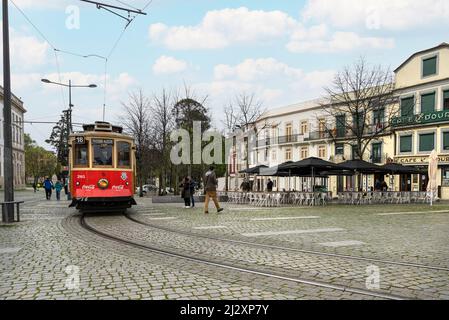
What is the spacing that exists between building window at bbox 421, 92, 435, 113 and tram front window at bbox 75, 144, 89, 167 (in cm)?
3175

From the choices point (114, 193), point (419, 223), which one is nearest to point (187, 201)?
point (114, 193)

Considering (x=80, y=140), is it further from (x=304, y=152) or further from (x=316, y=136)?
(x=304, y=152)

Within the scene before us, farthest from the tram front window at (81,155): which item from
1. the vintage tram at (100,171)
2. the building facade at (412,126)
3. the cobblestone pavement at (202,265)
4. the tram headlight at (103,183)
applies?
the building facade at (412,126)

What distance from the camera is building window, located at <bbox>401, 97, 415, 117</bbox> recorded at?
3547 centimetres

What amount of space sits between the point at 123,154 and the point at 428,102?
3062cm

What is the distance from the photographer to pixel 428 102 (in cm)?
3478

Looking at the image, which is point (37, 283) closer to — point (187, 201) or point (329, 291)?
point (329, 291)

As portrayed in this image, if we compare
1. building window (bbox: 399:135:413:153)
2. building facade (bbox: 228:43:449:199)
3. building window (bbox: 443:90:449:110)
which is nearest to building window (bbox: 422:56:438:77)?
building facade (bbox: 228:43:449:199)

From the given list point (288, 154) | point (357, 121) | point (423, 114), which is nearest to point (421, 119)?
point (423, 114)

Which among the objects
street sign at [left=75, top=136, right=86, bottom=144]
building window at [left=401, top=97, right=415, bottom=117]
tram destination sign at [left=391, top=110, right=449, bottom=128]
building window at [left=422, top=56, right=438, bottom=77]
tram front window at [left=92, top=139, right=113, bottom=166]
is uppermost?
building window at [left=422, top=56, right=438, bottom=77]

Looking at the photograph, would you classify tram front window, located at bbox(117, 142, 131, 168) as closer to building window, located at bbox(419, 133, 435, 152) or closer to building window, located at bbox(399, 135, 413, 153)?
building window, located at bbox(419, 133, 435, 152)

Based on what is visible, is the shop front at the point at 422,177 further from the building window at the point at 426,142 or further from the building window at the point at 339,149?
the building window at the point at 339,149
